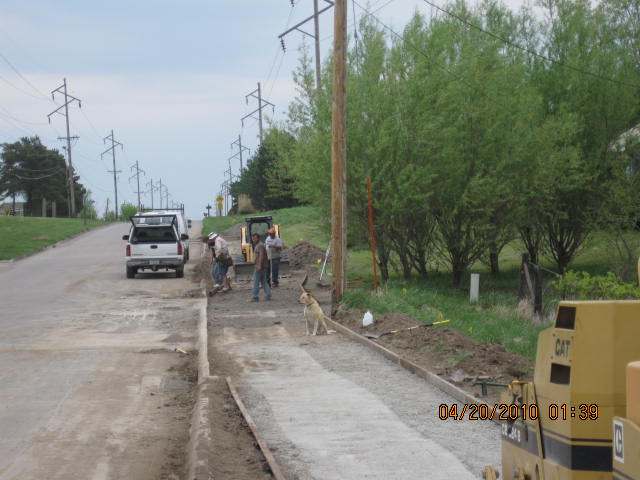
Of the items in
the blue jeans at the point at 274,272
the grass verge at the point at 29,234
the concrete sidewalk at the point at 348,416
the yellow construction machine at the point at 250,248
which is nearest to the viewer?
the concrete sidewalk at the point at 348,416

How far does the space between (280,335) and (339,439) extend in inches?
356

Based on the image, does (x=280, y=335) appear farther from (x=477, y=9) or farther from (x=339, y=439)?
(x=477, y=9)

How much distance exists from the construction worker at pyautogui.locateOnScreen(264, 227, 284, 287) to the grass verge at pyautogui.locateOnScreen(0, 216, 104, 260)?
22.4 m

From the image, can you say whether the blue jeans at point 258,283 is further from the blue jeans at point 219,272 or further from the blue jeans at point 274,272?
the blue jeans at point 274,272

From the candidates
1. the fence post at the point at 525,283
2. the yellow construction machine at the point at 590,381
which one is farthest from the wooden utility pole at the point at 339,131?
the yellow construction machine at the point at 590,381

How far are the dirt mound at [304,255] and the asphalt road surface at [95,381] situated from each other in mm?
6735

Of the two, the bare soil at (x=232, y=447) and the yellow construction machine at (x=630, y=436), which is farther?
the bare soil at (x=232, y=447)

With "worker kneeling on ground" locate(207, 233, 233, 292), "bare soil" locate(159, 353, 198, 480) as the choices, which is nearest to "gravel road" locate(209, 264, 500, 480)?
"bare soil" locate(159, 353, 198, 480)

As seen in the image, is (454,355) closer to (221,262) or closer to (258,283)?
(258,283)

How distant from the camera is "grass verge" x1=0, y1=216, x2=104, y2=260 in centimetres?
4908

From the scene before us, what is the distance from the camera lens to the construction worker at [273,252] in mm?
27750

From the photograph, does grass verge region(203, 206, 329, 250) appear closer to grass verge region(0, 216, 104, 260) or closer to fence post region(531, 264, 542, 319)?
fence post region(531, 264, 542, 319)

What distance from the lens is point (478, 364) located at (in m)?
12.7

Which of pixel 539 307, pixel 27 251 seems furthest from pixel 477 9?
pixel 27 251
